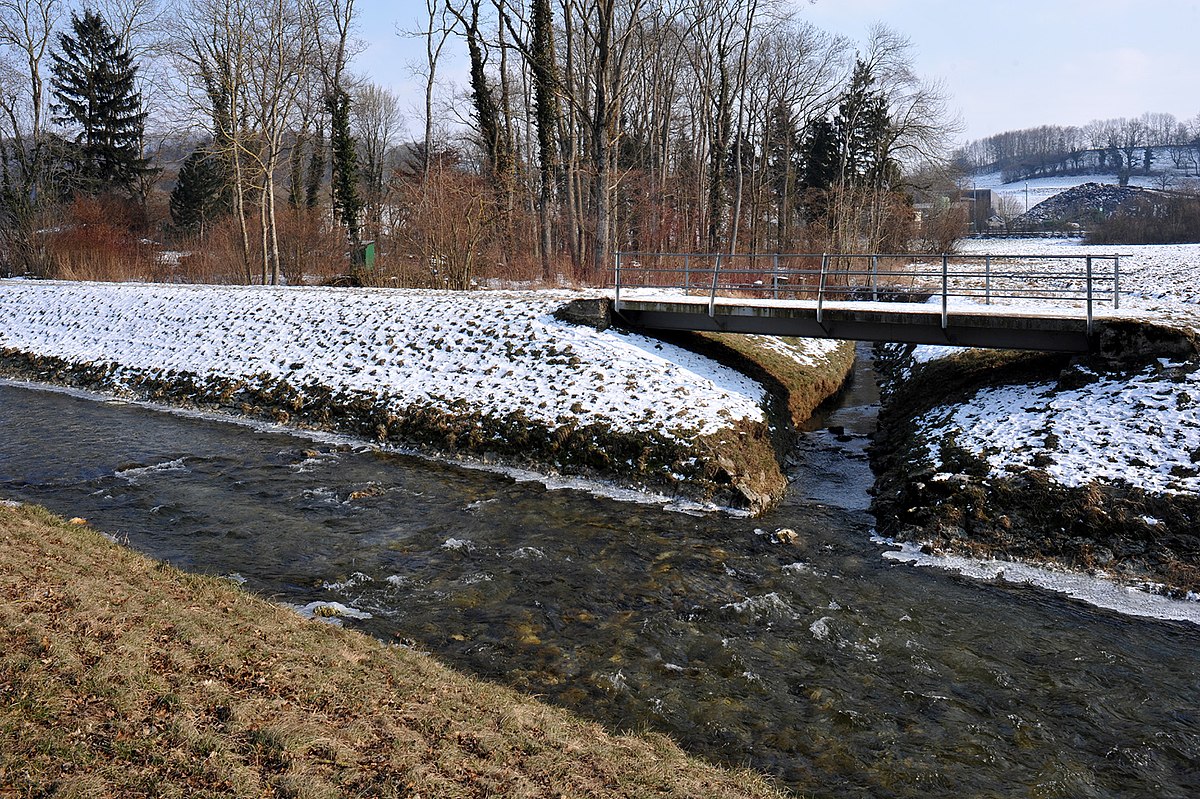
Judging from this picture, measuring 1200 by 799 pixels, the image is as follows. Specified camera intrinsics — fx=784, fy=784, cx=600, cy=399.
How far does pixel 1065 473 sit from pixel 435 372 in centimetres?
1147

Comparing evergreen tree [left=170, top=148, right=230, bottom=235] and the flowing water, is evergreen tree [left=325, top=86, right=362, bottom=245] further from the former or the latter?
the flowing water

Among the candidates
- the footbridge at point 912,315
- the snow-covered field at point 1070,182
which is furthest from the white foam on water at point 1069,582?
the snow-covered field at point 1070,182

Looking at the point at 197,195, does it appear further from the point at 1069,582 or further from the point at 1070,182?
the point at 1070,182

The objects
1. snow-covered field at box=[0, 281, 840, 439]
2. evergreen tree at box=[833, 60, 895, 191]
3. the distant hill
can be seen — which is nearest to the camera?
snow-covered field at box=[0, 281, 840, 439]

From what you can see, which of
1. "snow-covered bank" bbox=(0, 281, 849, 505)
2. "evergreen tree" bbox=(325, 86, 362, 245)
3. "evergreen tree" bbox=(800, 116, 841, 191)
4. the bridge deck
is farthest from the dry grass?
"evergreen tree" bbox=(800, 116, 841, 191)

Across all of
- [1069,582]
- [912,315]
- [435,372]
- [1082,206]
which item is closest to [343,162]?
[435,372]

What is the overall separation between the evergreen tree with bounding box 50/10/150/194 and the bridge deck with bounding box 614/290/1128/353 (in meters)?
45.3

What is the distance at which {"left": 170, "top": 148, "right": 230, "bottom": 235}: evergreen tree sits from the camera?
5128 centimetres

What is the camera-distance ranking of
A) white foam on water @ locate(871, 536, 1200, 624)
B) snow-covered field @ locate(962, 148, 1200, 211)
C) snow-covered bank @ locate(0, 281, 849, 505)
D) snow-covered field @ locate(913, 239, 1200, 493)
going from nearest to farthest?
white foam on water @ locate(871, 536, 1200, 624) < snow-covered field @ locate(913, 239, 1200, 493) < snow-covered bank @ locate(0, 281, 849, 505) < snow-covered field @ locate(962, 148, 1200, 211)

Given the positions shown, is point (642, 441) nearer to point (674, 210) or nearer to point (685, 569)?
point (685, 569)

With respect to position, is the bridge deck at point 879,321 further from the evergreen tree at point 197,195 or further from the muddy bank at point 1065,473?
the evergreen tree at point 197,195

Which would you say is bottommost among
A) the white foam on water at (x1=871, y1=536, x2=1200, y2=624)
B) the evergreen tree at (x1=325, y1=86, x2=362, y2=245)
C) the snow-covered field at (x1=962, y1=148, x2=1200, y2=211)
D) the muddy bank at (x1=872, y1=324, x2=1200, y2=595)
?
the white foam on water at (x1=871, y1=536, x2=1200, y2=624)

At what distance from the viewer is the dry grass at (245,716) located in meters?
4.10

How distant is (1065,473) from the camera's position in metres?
10.8
